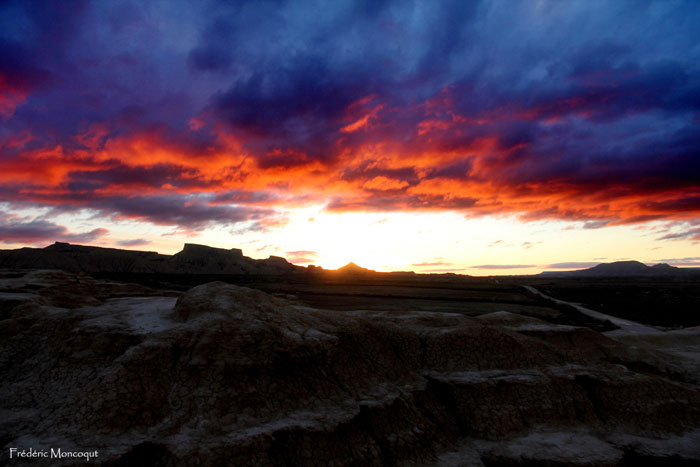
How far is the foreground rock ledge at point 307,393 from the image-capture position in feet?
19.7

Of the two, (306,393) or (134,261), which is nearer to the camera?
(306,393)

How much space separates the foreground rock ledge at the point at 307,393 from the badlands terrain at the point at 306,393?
1.1 inches

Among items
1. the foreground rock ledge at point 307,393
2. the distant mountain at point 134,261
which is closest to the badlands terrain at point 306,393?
the foreground rock ledge at point 307,393

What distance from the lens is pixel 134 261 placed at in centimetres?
12725

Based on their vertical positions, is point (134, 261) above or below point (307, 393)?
above

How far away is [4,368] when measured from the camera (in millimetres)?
7797

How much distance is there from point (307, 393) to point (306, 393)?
0.07 feet

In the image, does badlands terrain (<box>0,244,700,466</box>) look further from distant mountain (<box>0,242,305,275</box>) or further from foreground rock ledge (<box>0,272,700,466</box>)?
distant mountain (<box>0,242,305,275</box>)

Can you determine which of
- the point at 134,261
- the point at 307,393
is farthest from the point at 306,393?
the point at 134,261

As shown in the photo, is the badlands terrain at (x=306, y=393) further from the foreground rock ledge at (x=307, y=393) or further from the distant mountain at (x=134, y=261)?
the distant mountain at (x=134, y=261)

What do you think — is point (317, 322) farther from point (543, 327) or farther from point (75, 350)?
point (543, 327)

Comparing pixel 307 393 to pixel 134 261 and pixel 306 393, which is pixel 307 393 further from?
pixel 134 261

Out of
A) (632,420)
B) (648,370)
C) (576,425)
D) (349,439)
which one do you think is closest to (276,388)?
(349,439)

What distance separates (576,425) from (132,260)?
473ft
